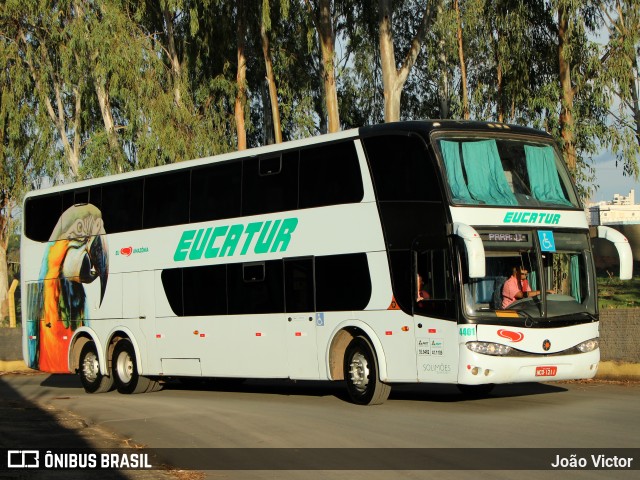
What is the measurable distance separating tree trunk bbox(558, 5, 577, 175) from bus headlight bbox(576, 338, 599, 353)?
12400 mm

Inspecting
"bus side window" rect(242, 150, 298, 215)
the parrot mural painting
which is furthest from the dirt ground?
the parrot mural painting

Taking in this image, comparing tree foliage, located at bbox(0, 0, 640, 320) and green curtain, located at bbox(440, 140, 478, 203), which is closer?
green curtain, located at bbox(440, 140, 478, 203)

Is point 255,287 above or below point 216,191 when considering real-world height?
below

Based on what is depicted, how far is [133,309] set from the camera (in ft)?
75.2

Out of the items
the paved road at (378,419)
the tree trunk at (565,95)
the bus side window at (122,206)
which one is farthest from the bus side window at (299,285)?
the tree trunk at (565,95)

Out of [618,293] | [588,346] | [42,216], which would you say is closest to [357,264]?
[588,346]

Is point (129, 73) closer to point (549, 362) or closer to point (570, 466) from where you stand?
point (549, 362)

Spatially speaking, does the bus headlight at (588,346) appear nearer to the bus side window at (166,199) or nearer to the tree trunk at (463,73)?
the bus side window at (166,199)

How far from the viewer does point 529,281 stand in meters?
16.6

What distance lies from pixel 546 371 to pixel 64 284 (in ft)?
40.0

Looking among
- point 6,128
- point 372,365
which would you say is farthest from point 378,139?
point 6,128

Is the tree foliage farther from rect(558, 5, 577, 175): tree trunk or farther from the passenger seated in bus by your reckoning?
the passenger seated in bus

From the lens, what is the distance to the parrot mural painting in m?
24.0

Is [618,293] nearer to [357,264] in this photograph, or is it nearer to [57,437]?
[357,264]
